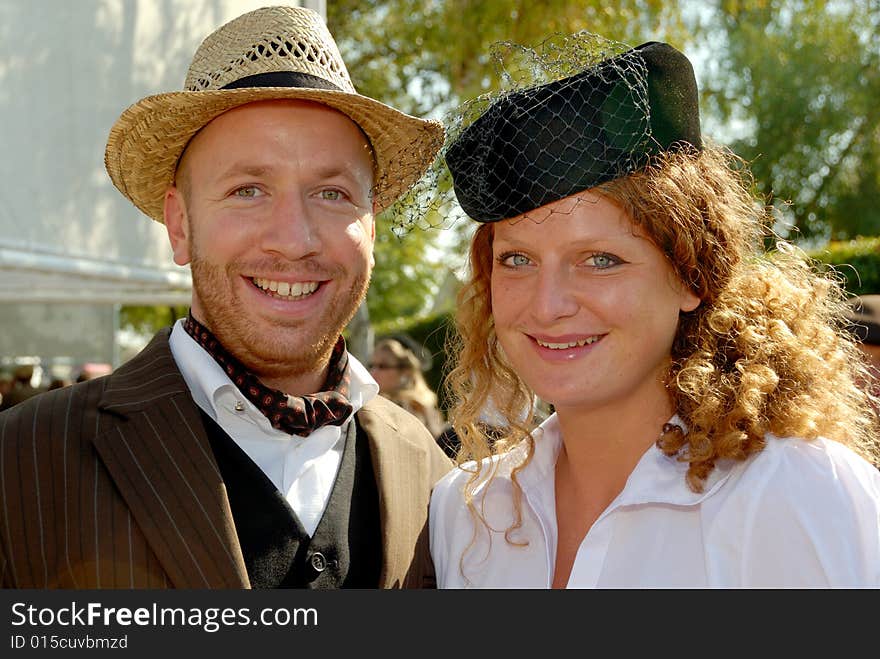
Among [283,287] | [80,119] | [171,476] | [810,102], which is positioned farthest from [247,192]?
[810,102]

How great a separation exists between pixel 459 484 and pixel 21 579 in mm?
1079

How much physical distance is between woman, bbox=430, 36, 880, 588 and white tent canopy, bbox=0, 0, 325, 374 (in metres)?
1.77

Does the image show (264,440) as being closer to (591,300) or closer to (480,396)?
(480,396)

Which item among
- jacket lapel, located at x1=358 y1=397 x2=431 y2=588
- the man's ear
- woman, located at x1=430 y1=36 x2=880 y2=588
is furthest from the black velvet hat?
the man's ear

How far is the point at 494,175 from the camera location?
2.24 meters

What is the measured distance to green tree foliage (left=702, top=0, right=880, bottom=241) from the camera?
17.4 m

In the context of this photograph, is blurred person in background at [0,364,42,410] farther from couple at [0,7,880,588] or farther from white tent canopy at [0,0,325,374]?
couple at [0,7,880,588]

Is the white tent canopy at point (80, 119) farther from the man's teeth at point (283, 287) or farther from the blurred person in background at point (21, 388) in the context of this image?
the blurred person in background at point (21, 388)

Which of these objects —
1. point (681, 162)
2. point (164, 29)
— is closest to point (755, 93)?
point (164, 29)

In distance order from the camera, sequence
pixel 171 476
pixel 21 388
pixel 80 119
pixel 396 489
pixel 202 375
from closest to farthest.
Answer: pixel 171 476
pixel 202 375
pixel 396 489
pixel 80 119
pixel 21 388

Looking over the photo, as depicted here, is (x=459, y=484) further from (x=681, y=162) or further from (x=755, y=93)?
(x=755, y=93)

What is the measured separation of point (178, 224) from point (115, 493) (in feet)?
2.60

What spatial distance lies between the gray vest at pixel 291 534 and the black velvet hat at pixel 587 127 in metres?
0.78

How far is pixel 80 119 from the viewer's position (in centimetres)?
365
